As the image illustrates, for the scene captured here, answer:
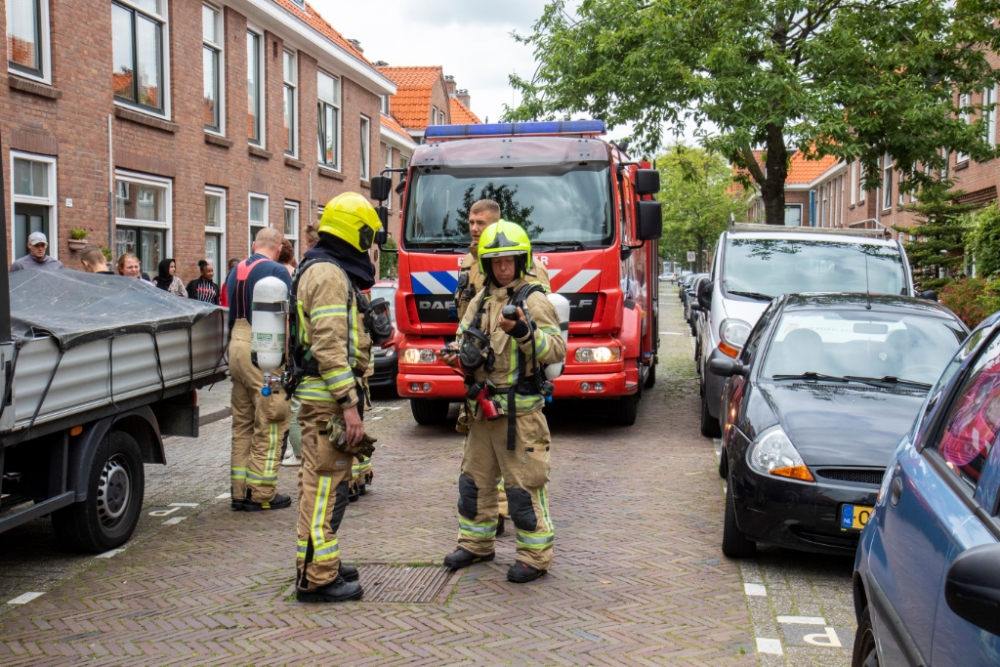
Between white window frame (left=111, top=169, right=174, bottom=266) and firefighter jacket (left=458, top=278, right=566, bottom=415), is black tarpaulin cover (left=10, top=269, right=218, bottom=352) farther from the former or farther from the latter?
white window frame (left=111, top=169, right=174, bottom=266)

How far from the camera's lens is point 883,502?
3.07 m

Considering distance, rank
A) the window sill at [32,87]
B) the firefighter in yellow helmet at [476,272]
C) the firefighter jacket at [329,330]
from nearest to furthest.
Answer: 1. the firefighter jacket at [329,330]
2. the firefighter in yellow helmet at [476,272]
3. the window sill at [32,87]

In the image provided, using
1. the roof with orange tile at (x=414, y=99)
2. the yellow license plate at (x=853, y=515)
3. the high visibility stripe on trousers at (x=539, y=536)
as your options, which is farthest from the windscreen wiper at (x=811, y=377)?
the roof with orange tile at (x=414, y=99)

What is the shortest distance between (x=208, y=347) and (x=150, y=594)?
2.29 metres

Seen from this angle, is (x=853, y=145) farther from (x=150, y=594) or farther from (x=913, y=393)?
(x=150, y=594)

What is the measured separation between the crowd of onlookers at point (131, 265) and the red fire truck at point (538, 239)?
42.3 inches

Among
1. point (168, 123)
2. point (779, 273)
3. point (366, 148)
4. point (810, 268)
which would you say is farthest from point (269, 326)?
point (366, 148)

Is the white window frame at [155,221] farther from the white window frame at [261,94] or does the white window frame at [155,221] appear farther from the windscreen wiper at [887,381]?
the windscreen wiper at [887,381]

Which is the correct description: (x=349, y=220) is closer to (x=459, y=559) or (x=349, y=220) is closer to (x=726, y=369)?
(x=459, y=559)

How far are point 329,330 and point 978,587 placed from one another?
3.37m

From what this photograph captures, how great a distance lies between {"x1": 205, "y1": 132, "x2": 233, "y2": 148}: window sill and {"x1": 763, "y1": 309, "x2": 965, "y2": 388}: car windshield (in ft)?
42.7

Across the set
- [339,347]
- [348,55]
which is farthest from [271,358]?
[348,55]

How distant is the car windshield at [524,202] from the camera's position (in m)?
9.42

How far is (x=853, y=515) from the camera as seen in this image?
195 inches
